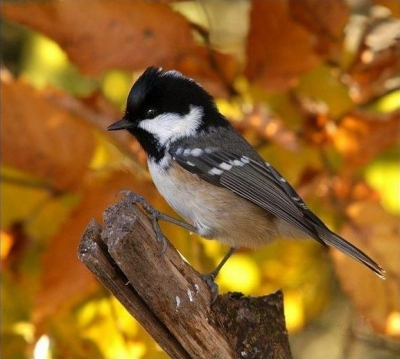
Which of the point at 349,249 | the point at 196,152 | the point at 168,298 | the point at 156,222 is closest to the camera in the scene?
the point at 168,298

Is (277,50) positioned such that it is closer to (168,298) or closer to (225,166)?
(225,166)

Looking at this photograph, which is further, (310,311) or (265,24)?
(310,311)

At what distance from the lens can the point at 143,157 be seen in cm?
207

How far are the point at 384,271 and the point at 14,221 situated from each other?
970 mm

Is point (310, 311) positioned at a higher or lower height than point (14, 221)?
higher

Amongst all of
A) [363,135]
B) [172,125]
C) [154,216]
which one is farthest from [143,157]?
[363,135]

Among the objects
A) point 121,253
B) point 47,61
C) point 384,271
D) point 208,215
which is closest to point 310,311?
point 384,271

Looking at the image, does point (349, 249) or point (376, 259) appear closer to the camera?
point (349, 249)

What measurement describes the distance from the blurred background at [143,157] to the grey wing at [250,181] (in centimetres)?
10

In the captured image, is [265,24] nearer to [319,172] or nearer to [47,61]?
[319,172]

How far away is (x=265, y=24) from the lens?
6.59 ft

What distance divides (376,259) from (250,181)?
15.7 inches

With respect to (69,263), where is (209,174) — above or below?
above

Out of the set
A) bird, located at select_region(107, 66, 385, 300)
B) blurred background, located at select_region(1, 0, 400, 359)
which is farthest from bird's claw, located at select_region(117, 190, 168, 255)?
blurred background, located at select_region(1, 0, 400, 359)
